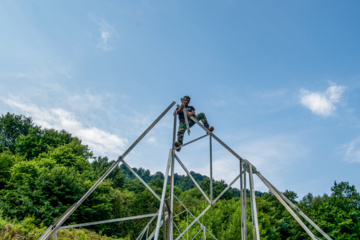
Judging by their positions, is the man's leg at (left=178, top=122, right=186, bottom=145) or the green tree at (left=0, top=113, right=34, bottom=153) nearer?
the man's leg at (left=178, top=122, right=186, bottom=145)

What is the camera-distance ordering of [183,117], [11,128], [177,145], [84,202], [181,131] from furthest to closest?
1. [11,128]
2. [84,202]
3. [183,117]
4. [181,131]
5. [177,145]

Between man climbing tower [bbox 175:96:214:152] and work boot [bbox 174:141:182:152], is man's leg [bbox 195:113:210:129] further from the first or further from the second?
work boot [bbox 174:141:182:152]

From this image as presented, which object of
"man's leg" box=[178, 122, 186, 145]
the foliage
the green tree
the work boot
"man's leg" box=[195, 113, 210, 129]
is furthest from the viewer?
the green tree

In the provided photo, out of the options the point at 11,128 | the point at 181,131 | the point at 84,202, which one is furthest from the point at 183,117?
the point at 11,128

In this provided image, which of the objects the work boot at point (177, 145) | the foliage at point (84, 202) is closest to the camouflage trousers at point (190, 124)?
the work boot at point (177, 145)

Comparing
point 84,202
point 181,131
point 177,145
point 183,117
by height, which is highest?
point 183,117

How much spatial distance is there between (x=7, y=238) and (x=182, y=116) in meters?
10.1

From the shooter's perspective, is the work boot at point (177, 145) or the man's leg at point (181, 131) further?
the man's leg at point (181, 131)

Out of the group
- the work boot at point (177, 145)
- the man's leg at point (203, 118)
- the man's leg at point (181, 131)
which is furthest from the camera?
the man's leg at point (203, 118)

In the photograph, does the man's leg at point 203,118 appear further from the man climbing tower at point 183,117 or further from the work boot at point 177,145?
the work boot at point 177,145

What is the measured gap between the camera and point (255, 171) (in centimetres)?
654

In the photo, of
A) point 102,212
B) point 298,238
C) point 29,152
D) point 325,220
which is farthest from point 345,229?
point 29,152

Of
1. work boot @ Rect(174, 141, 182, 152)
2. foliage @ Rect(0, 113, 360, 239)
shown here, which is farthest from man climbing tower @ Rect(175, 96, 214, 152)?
foliage @ Rect(0, 113, 360, 239)

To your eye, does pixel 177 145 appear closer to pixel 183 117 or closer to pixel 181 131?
pixel 181 131
